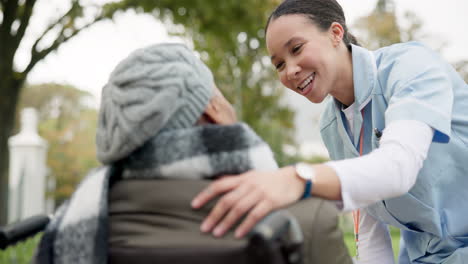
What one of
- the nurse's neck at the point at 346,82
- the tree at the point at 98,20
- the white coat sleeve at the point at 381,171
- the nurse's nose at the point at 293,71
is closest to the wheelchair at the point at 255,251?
the white coat sleeve at the point at 381,171

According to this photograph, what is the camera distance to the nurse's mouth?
2098 mm

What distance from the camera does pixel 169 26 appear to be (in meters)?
9.36

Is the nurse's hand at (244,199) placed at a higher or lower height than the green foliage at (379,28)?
higher

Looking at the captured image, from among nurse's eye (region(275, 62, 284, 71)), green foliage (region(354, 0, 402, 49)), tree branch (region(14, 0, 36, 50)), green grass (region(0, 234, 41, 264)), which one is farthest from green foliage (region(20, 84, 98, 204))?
nurse's eye (region(275, 62, 284, 71))

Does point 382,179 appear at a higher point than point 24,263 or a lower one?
higher

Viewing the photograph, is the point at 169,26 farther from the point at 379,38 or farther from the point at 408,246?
the point at 379,38

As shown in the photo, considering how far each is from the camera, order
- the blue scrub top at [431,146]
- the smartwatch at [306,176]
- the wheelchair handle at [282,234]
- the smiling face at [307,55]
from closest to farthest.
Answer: the wheelchair handle at [282,234] < the smartwatch at [306,176] < the blue scrub top at [431,146] < the smiling face at [307,55]

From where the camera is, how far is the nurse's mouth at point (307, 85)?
2098 mm

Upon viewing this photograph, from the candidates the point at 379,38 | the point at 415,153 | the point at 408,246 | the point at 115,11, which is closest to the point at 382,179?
the point at 415,153

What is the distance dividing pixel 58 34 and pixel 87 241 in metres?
7.69

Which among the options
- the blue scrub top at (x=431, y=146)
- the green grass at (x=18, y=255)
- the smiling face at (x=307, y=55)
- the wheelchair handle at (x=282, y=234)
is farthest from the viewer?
the green grass at (x=18, y=255)

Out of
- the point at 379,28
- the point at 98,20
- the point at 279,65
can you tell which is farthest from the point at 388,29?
the point at 279,65

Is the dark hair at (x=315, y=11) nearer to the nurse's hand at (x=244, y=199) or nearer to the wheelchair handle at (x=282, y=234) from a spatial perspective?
the nurse's hand at (x=244, y=199)

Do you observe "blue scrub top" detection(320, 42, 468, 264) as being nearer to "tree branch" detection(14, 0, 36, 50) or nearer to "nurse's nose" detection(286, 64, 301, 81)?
"nurse's nose" detection(286, 64, 301, 81)
